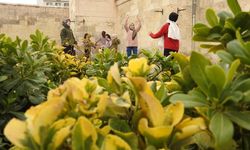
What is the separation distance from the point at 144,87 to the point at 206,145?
162 millimetres

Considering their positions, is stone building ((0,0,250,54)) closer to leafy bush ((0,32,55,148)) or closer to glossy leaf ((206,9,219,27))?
leafy bush ((0,32,55,148))

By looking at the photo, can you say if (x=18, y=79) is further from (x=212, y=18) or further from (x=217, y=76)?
(x=217, y=76)

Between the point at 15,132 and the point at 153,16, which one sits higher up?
the point at 153,16

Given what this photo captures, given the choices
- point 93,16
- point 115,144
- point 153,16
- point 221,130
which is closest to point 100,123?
point 115,144

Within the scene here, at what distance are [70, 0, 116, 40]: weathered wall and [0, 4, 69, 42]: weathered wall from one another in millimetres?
1485

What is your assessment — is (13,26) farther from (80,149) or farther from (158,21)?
(80,149)

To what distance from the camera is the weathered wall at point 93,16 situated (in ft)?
48.5

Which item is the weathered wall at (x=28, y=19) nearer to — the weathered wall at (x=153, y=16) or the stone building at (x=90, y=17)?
the stone building at (x=90, y=17)

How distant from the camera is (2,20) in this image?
1534 cm

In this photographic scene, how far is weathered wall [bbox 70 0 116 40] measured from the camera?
48.5 ft

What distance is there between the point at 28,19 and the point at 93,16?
2.53 m

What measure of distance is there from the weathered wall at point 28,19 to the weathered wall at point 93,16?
1.49 m

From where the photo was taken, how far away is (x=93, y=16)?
586 inches

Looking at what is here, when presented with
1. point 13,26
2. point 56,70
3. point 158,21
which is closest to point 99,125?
point 56,70
